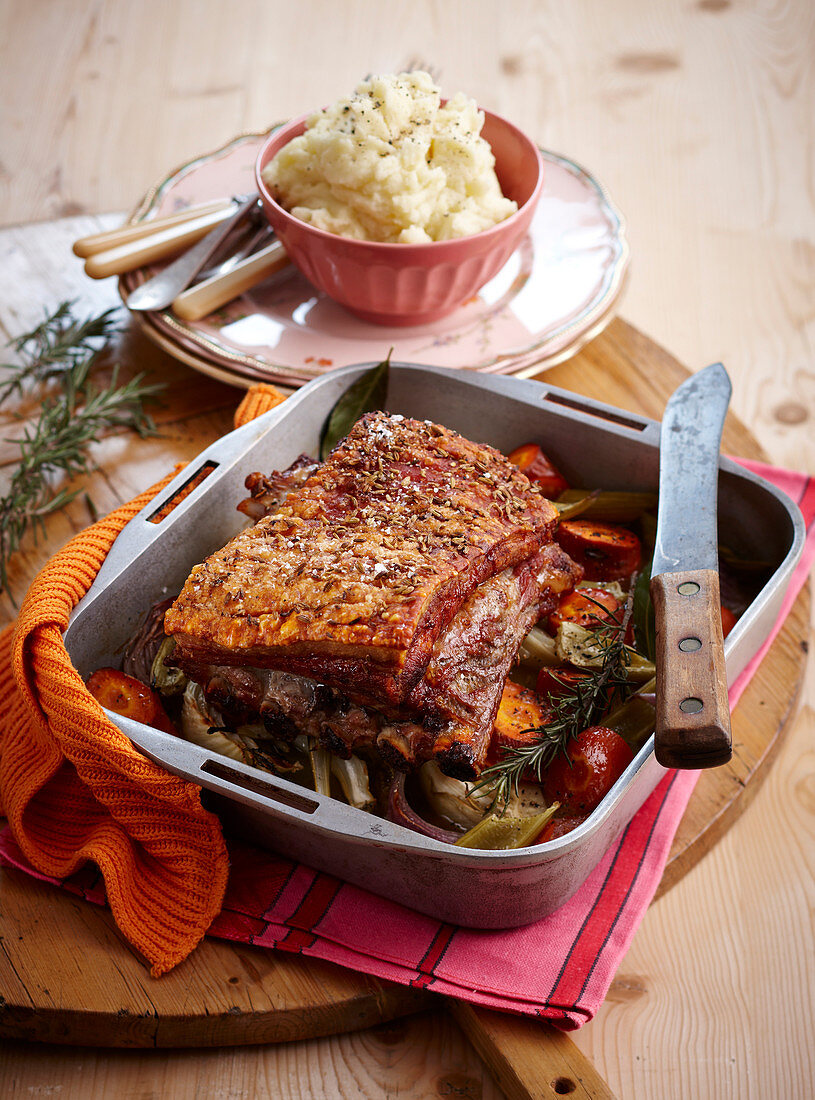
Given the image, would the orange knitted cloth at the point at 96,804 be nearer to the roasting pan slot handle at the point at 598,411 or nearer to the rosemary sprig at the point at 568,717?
the rosemary sprig at the point at 568,717

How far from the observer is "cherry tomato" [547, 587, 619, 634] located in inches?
83.4

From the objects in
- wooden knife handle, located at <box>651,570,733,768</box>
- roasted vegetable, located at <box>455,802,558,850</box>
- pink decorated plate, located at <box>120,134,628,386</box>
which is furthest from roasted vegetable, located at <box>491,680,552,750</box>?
pink decorated plate, located at <box>120,134,628,386</box>

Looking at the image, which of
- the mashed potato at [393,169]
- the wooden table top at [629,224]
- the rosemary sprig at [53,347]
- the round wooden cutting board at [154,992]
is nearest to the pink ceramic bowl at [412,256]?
the mashed potato at [393,169]

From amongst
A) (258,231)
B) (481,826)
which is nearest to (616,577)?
(481,826)

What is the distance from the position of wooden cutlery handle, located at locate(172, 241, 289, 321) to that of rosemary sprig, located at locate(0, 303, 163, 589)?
238 millimetres

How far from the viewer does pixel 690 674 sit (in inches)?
64.7

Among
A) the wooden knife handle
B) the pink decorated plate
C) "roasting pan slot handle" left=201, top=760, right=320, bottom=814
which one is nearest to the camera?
the wooden knife handle

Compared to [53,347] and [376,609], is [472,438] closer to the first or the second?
[376,609]

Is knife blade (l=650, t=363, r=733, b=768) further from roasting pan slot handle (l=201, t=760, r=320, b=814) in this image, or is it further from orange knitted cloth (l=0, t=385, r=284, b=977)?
orange knitted cloth (l=0, t=385, r=284, b=977)

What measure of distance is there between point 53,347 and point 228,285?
533mm

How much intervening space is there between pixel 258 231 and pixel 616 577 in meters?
1.65

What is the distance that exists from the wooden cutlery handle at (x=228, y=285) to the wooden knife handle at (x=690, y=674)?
1.64 metres

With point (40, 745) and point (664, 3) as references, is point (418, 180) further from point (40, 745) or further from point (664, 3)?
point (664, 3)

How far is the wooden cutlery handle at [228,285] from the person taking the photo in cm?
288
